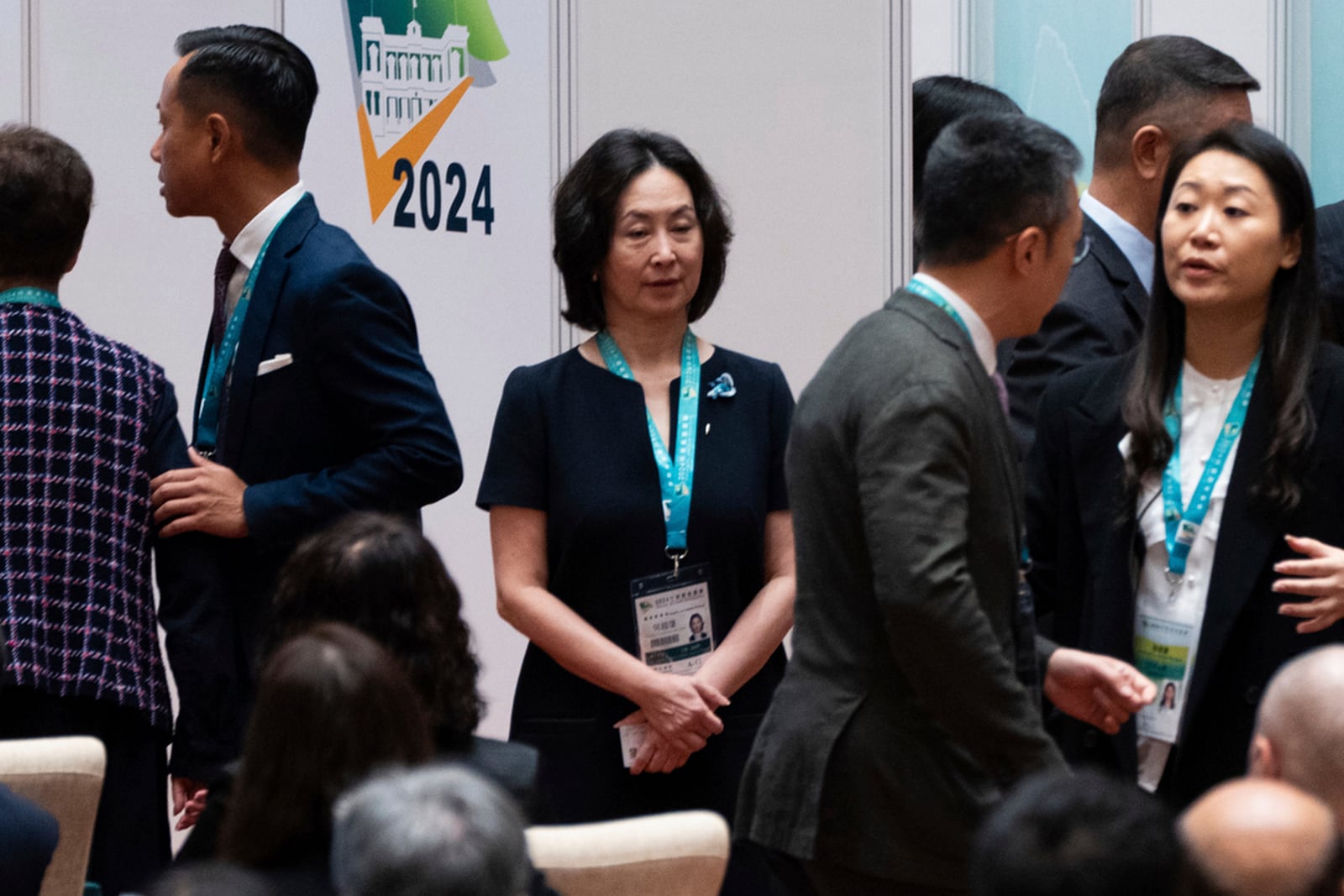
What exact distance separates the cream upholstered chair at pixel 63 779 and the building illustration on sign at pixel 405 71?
2418 mm

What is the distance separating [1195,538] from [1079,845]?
5.01 ft

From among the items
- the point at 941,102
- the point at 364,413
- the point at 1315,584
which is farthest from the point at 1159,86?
the point at 364,413

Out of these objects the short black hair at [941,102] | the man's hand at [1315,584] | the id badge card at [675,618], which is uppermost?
the short black hair at [941,102]

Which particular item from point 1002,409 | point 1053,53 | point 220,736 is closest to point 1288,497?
point 1002,409

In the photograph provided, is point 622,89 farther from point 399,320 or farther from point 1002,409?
point 1002,409

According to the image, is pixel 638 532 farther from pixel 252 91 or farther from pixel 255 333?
pixel 252 91

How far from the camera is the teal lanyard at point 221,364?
327cm

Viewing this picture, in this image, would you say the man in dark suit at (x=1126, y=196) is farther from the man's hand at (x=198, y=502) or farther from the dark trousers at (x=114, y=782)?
the dark trousers at (x=114, y=782)

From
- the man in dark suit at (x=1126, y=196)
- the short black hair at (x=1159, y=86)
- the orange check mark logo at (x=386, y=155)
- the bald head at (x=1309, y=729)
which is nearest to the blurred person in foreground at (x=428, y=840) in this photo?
the bald head at (x=1309, y=729)

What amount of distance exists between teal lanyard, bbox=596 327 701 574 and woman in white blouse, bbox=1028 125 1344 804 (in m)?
0.65

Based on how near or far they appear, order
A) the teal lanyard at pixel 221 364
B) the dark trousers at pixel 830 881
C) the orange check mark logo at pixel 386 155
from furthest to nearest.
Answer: the orange check mark logo at pixel 386 155 → the teal lanyard at pixel 221 364 → the dark trousers at pixel 830 881

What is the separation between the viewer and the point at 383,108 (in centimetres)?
473

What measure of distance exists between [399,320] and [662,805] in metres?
0.99

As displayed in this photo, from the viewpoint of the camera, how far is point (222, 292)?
11.1ft
